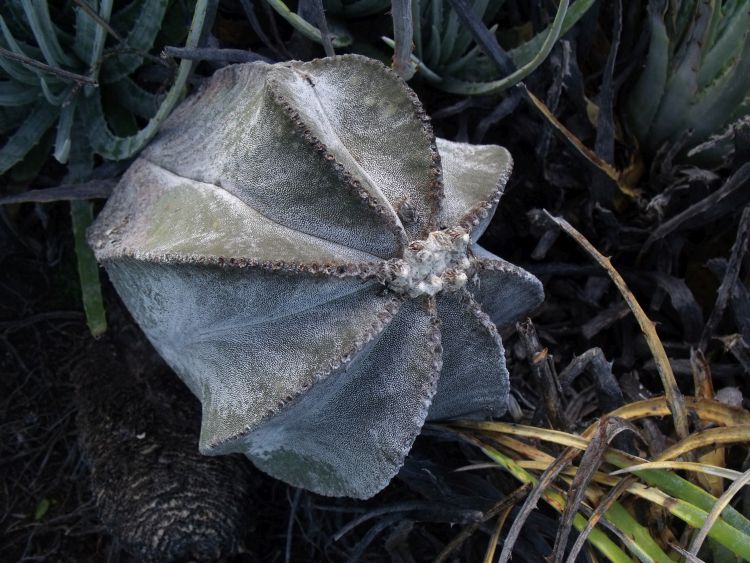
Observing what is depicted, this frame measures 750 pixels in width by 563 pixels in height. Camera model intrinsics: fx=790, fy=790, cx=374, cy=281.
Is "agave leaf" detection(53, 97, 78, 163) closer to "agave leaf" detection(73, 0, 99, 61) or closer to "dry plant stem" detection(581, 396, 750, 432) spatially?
"agave leaf" detection(73, 0, 99, 61)

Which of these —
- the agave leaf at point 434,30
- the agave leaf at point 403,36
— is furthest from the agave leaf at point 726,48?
the agave leaf at point 403,36

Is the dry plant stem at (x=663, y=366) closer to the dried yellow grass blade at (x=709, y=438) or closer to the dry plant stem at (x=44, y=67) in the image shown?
the dried yellow grass blade at (x=709, y=438)

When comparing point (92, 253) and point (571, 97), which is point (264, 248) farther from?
point (571, 97)

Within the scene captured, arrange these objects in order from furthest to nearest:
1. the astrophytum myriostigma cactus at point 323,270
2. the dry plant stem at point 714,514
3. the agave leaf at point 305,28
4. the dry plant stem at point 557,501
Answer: the agave leaf at point 305,28 < the dry plant stem at point 557,501 < the dry plant stem at point 714,514 < the astrophytum myriostigma cactus at point 323,270

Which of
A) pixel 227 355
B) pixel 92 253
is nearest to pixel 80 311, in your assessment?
pixel 92 253

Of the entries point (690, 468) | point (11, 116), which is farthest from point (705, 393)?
point (11, 116)

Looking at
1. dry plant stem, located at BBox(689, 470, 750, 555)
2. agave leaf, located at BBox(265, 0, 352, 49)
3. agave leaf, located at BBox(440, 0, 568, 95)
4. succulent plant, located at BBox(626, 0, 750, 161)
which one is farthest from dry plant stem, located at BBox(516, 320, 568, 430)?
agave leaf, located at BBox(265, 0, 352, 49)
